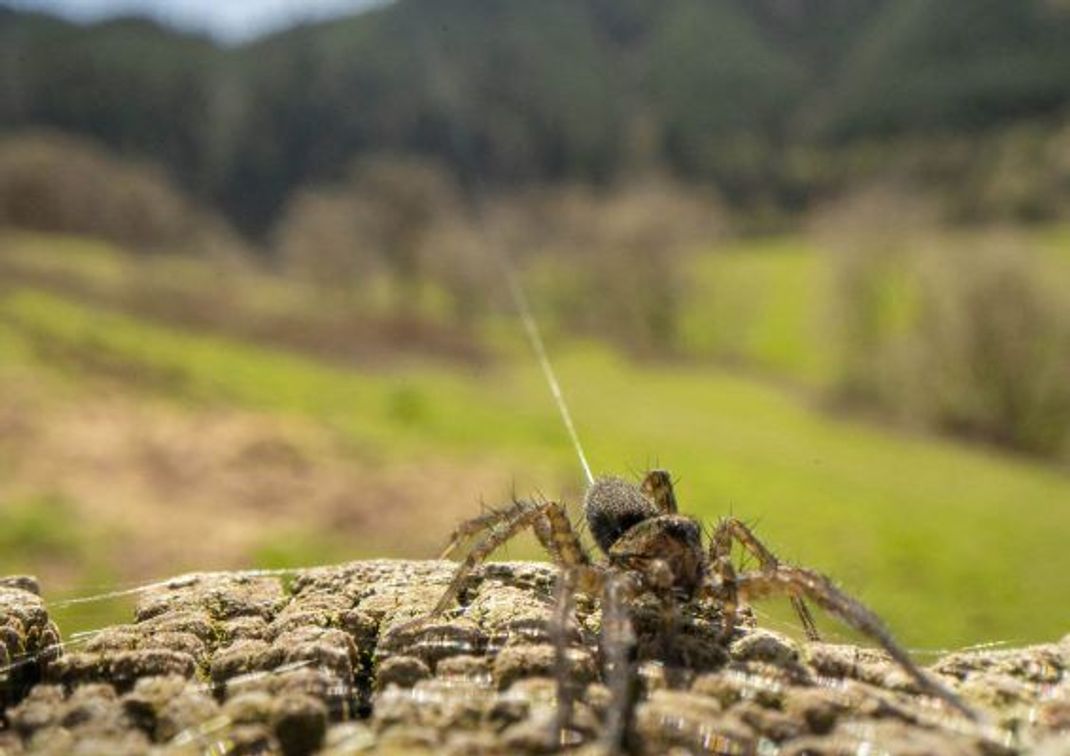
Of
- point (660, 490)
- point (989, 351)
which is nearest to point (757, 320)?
point (989, 351)

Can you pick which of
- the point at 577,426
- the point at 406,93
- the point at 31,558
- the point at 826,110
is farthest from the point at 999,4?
the point at 31,558

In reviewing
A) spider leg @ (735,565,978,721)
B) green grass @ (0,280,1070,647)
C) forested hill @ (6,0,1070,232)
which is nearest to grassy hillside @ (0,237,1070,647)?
green grass @ (0,280,1070,647)

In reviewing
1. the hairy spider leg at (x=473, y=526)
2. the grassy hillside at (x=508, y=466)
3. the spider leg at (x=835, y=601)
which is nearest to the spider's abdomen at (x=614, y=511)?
the hairy spider leg at (x=473, y=526)

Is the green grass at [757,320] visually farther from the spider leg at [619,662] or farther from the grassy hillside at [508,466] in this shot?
the spider leg at [619,662]

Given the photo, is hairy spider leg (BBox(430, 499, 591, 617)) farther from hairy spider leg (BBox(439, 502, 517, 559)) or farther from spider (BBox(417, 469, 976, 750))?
hairy spider leg (BBox(439, 502, 517, 559))

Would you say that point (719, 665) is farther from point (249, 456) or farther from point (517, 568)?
point (249, 456)
